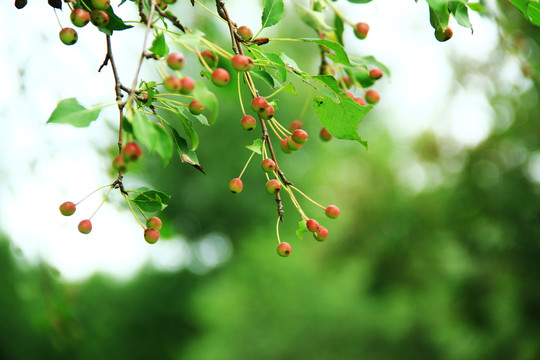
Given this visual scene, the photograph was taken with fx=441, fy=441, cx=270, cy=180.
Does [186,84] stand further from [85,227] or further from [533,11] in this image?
[533,11]

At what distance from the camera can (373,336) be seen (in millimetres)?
7953

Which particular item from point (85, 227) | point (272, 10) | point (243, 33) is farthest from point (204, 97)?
point (85, 227)

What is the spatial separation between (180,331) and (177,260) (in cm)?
218

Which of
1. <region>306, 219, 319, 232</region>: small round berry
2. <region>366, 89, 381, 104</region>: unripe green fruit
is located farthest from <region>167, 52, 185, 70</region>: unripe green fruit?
<region>366, 89, 381, 104</region>: unripe green fruit

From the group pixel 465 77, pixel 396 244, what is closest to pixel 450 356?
pixel 396 244

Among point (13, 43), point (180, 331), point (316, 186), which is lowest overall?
point (180, 331)

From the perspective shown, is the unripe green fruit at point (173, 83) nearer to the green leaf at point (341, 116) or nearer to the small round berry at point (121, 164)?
the small round berry at point (121, 164)

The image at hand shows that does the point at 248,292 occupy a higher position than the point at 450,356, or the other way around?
the point at 450,356

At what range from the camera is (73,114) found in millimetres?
576

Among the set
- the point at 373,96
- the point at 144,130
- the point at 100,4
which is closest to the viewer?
the point at 144,130

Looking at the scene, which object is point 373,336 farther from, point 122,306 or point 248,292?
point 122,306

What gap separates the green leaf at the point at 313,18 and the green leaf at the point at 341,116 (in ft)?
0.96

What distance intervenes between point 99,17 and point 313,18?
468mm

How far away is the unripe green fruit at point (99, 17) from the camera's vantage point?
0.70 meters
